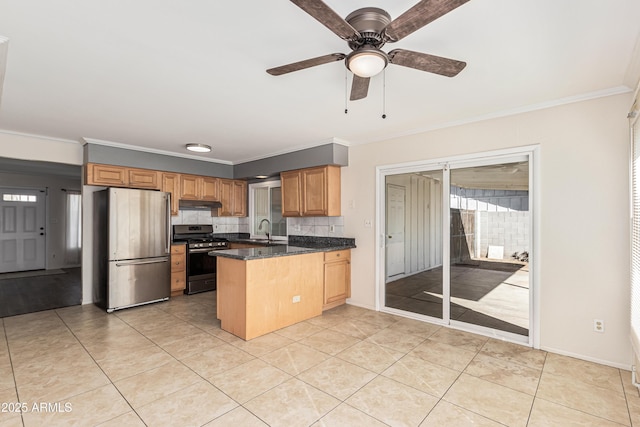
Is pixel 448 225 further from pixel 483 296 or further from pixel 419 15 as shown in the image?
pixel 419 15

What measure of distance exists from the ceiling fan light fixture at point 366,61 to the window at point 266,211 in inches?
164

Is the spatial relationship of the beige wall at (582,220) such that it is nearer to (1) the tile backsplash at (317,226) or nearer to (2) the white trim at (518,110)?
(2) the white trim at (518,110)

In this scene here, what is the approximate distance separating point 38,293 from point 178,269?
2425 millimetres

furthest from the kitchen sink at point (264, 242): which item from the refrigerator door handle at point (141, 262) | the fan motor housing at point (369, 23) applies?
the fan motor housing at point (369, 23)

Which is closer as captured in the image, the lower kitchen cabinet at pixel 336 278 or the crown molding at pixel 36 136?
the crown molding at pixel 36 136

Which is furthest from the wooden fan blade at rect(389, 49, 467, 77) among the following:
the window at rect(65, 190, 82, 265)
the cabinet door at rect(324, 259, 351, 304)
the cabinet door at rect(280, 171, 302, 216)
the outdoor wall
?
the window at rect(65, 190, 82, 265)

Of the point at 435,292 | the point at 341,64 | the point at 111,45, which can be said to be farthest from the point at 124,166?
the point at 435,292

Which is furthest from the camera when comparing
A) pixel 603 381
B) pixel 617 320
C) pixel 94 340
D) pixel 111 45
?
pixel 94 340

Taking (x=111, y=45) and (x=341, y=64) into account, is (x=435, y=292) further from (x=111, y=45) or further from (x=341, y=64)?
(x=111, y=45)

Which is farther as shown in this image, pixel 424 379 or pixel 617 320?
pixel 617 320

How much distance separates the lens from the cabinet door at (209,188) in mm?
5597

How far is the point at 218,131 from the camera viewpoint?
12.9 feet

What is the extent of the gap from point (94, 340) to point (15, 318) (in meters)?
1.65

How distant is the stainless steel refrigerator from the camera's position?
166 inches
